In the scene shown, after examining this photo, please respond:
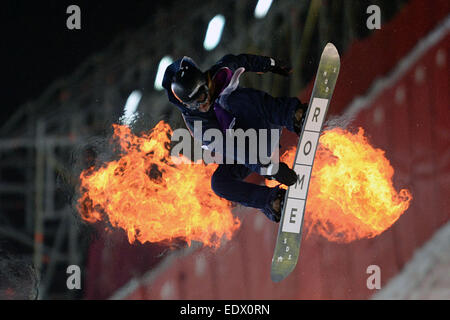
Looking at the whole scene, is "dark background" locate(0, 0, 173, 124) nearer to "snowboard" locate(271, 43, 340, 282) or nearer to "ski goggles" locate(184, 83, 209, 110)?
"ski goggles" locate(184, 83, 209, 110)

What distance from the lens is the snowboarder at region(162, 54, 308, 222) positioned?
95.8 inches

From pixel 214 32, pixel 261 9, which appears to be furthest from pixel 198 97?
pixel 261 9

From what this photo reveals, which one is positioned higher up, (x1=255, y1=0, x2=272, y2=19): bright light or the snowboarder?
(x1=255, y1=0, x2=272, y2=19): bright light

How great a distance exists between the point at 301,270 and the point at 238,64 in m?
1.57

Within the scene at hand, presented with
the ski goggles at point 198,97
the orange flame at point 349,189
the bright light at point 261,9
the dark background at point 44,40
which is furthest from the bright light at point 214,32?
the ski goggles at point 198,97

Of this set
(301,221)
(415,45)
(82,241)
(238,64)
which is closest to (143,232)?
(82,241)

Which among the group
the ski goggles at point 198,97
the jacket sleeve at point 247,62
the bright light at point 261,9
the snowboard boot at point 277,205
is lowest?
the snowboard boot at point 277,205

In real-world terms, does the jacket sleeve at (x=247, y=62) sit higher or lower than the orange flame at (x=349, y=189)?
higher

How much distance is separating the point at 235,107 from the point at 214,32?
859mm

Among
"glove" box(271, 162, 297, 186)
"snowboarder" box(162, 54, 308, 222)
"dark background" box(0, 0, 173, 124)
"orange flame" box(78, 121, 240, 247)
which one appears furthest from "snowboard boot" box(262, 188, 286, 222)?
"dark background" box(0, 0, 173, 124)

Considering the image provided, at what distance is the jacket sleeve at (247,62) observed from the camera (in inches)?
102

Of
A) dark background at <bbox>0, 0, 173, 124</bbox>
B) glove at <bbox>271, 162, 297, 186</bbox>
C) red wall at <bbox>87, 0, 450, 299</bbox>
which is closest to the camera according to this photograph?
glove at <bbox>271, 162, 297, 186</bbox>

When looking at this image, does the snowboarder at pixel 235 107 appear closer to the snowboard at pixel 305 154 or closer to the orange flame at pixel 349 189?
the snowboard at pixel 305 154

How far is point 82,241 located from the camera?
332 centimetres
